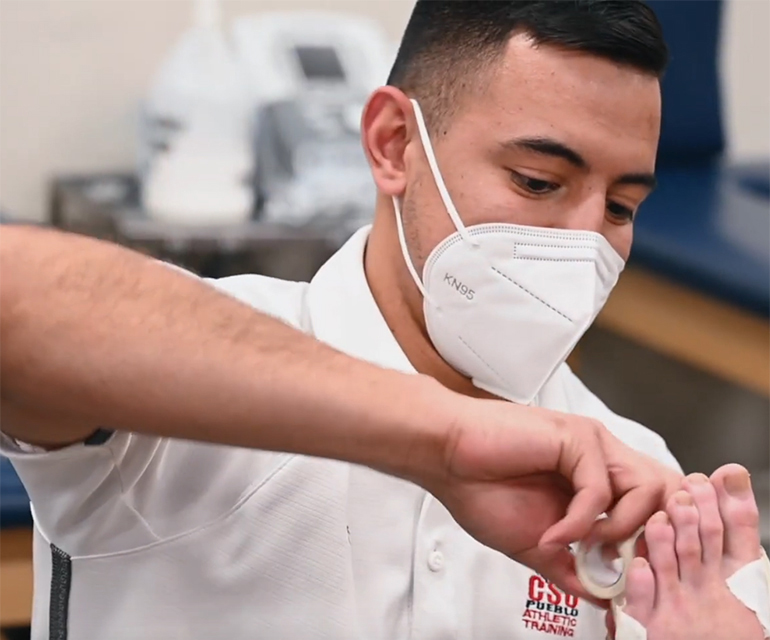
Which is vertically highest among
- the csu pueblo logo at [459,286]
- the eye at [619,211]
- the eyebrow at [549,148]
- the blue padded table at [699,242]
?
the eyebrow at [549,148]

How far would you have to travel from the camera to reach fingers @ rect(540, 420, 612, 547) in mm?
970

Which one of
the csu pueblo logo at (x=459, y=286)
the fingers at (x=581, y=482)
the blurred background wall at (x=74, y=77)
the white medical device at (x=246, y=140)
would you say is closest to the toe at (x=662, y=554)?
the fingers at (x=581, y=482)

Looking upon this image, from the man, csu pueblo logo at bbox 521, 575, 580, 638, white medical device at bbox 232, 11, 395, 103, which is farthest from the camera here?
white medical device at bbox 232, 11, 395, 103

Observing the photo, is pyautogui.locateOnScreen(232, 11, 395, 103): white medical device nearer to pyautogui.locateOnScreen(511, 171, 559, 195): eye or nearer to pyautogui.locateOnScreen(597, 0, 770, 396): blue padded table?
pyautogui.locateOnScreen(597, 0, 770, 396): blue padded table

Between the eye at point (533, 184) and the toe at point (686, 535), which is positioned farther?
the eye at point (533, 184)

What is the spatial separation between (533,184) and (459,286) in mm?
128

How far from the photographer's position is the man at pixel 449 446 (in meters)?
0.99

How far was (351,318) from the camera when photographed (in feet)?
4.47

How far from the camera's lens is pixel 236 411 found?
894 mm

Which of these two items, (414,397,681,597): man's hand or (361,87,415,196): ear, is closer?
(414,397,681,597): man's hand

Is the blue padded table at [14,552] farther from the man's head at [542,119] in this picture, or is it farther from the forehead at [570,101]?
the forehead at [570,101]

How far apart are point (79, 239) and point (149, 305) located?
2.9 inches

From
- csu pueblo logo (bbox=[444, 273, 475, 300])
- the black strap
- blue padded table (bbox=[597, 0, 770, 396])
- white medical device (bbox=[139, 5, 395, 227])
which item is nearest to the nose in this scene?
csu pueblo logo (bbox=[444, 273, 475, 300])

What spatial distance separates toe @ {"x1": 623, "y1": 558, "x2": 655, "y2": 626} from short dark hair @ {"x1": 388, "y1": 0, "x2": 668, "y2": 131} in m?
0.51
